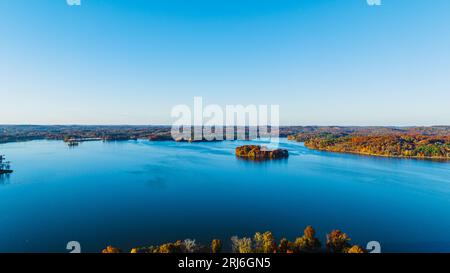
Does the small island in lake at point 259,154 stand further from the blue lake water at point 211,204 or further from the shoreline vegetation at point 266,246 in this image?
the shoreline vegetation at point 266,246

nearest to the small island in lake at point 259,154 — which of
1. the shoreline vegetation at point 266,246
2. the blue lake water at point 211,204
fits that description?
the blue lake water at point 211,204

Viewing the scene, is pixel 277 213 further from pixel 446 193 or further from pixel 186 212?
pixel 446 193

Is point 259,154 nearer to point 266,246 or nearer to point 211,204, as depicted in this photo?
point 211,204

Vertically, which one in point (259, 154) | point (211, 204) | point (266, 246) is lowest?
point (211, 204)

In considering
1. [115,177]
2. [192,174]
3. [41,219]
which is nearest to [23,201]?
[41,219]

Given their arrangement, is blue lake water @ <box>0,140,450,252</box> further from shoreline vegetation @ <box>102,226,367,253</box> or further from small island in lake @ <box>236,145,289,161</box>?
small island in lake @ <box>236,145,289,161</box>

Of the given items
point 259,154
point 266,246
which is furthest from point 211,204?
point 259,154

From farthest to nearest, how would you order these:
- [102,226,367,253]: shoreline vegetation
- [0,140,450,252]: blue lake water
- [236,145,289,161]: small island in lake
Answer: [236,145,289,161]: small island in lake
[0,140,450,252]: blue lake water
[102,226,367,253]: shoreline vegetation

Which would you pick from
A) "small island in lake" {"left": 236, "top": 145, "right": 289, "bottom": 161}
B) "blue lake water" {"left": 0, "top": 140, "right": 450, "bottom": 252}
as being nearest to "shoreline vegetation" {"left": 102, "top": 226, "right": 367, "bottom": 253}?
"blue lake water" {"left": 0, "top": 140, "right": 450, "bottom": 252}
